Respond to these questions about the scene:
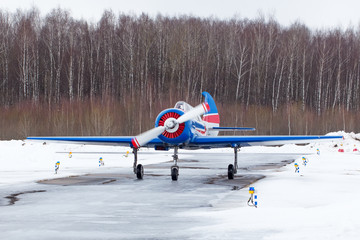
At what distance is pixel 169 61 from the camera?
59.2m

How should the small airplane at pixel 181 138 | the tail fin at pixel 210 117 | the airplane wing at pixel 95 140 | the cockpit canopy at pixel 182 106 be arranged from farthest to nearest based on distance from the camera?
the tail fin at pixel 210 117
the airplane wing at pixel 95 140
the cockpit canopy at pixel 182 106
the small airplane at pixel 181 138

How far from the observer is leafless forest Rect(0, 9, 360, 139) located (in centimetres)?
5603

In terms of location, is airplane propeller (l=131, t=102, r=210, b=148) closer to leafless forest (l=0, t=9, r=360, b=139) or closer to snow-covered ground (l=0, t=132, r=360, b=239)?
snow-covered ground (l=0, t=132, r=360, b=239)

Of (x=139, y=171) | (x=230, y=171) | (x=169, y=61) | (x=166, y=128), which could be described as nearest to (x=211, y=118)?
(x=230, y=171)

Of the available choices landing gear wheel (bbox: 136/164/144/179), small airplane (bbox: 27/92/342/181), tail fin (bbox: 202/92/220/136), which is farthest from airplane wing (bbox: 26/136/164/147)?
tail fin (bbox: 202/92/220/136)

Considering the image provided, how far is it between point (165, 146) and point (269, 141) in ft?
11.0

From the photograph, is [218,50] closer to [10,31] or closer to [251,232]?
[10,31]

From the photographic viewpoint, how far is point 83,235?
718cm

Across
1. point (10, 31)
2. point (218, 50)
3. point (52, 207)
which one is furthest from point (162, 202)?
point (10, 31)

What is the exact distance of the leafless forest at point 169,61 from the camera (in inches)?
2206

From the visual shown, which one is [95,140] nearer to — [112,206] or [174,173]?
[174,173]

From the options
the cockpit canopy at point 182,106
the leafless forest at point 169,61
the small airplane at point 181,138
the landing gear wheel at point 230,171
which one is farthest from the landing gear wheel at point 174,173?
the leafless forest at point 169,61

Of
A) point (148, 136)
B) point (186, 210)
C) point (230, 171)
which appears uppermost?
point (148, 136)

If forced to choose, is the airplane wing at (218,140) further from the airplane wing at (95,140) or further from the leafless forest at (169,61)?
the leafless forest at (169,61)
